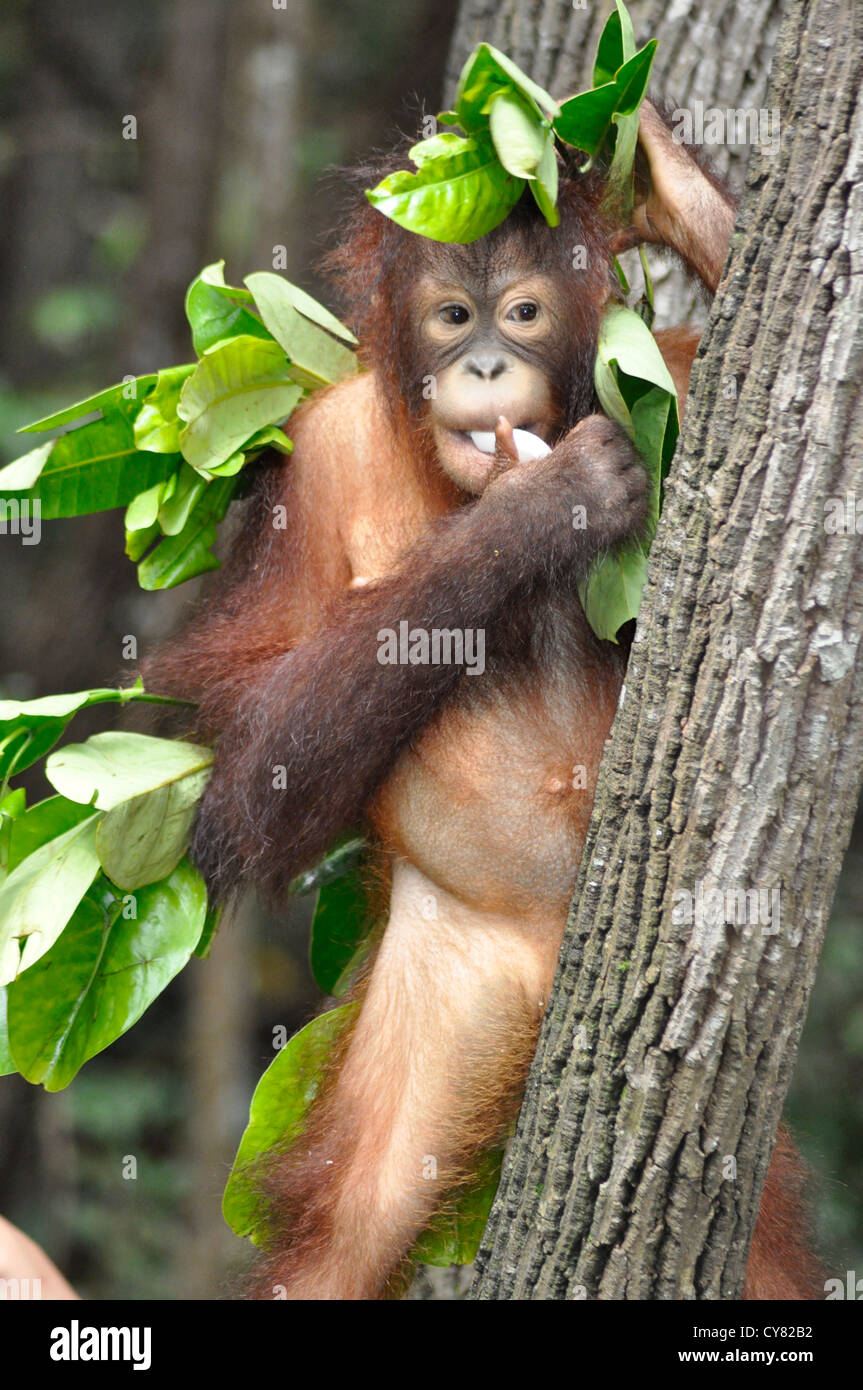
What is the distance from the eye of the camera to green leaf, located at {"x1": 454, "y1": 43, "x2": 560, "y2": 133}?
7.18ft

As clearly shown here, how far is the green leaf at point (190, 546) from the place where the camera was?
2.68 m

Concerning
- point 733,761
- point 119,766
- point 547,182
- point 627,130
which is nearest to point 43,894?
point 119,766

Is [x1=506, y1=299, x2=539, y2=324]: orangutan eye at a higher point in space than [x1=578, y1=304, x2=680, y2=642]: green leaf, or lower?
higher

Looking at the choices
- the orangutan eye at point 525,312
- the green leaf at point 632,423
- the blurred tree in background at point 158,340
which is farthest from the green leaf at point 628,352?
the blurred tree in background at point 158,340

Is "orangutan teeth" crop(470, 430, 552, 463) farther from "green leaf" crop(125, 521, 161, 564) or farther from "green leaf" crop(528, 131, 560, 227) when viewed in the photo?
"green leaf" crop(125, 521, 161, 564)

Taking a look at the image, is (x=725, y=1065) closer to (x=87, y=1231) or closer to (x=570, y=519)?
(x=570, y=519)

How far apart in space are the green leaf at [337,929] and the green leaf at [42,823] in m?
0.59

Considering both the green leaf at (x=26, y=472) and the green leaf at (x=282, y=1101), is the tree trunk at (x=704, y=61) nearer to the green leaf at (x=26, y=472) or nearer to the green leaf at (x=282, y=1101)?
the green leaf at (x=26, y=472)

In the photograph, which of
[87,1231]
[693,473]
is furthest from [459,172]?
[87,1231]

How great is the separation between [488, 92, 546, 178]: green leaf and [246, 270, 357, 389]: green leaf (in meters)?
0.57

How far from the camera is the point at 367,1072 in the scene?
2.51 m

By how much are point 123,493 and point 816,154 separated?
1432 mm

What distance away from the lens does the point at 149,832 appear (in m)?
2.45

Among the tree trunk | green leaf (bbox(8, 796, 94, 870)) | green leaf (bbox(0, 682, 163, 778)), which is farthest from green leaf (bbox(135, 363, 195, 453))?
the tree trunk
